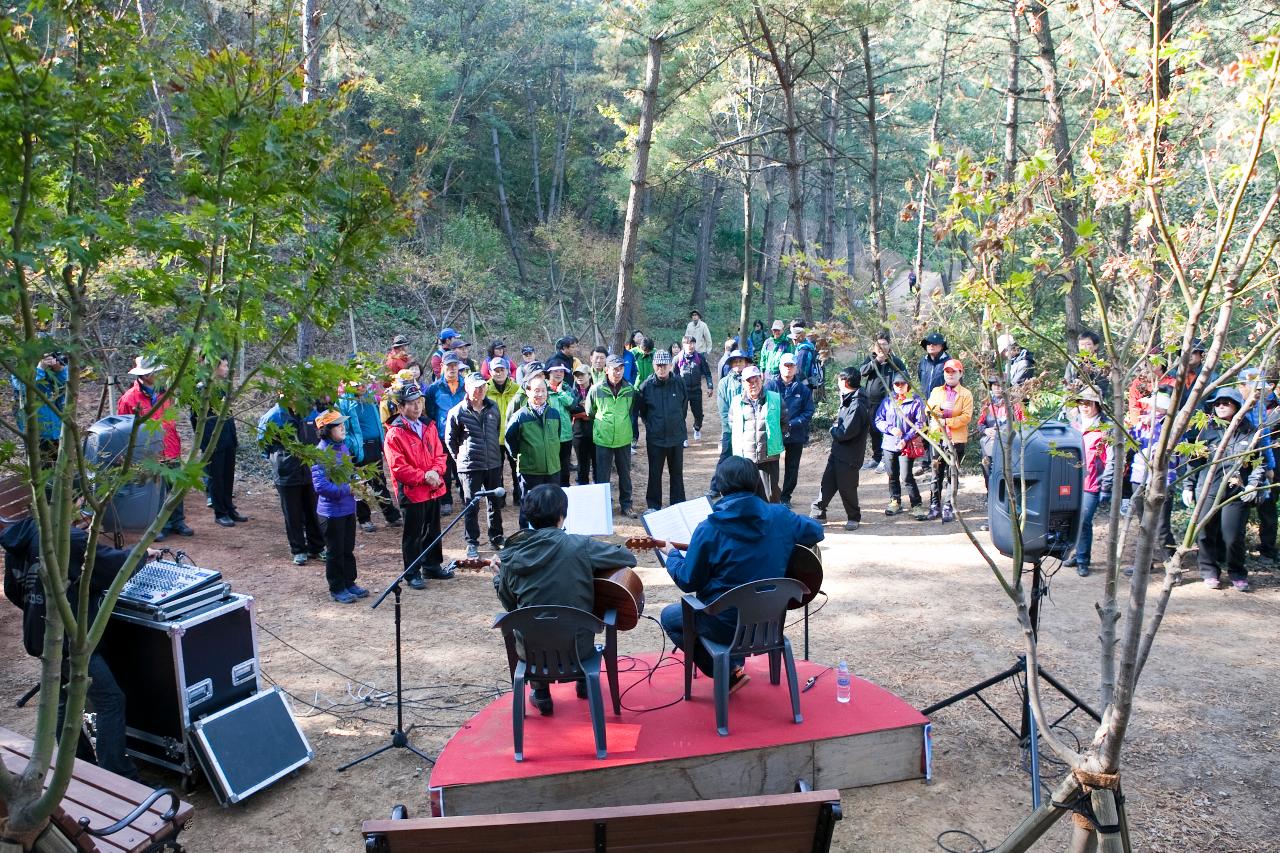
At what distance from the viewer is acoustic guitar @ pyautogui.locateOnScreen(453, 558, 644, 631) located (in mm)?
4844

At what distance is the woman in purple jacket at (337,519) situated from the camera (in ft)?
25.3

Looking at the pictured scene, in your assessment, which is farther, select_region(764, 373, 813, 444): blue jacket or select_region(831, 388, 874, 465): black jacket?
select_region(764, 373, 813, 444): blue jacket

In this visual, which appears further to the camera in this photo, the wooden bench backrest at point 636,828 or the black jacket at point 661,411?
the black jacket at point 661,411

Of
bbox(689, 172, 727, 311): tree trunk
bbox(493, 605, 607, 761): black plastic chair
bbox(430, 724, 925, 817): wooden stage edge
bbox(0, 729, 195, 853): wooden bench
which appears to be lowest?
bbox(430, 724, 925, 817): wooden stage edge

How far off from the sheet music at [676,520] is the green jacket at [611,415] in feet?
14.7

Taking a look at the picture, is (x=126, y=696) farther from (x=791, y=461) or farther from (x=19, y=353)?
(x=791, y=461)

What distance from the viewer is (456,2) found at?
100 ft

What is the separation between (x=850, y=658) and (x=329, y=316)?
16.2ft

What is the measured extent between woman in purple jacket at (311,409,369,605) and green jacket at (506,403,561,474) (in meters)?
1.85

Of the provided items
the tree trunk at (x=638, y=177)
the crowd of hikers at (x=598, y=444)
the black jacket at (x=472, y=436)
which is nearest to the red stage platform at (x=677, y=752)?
the crowd of hikers at (x=598, y=444)

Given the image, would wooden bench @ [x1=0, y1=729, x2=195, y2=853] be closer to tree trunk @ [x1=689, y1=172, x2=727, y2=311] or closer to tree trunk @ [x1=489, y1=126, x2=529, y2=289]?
tree trunk @ [x1=489, y1=126, x2=529, y2=289]

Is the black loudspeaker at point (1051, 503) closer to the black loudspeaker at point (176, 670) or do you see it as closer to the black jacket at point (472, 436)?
the black loudspeaker at point (176, 670)

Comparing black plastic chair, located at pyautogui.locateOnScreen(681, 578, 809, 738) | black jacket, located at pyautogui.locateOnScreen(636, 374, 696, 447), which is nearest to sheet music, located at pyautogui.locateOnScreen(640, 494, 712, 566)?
black plastic chair, located at pyautogui.locateOnScreen(681, 578, 809, 738)

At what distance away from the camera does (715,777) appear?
4.65 meters
